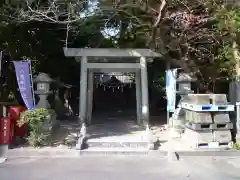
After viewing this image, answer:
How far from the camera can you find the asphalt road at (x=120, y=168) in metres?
7.38

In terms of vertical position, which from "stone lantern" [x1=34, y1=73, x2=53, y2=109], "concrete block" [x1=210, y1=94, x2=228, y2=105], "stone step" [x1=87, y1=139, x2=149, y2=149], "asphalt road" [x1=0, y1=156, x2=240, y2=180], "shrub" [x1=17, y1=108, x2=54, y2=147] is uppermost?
"stone lantern" [x1=34, y1=73, x2=53, y2=109]

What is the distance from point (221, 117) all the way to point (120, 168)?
3880 millimetres

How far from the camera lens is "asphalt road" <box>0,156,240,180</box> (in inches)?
291

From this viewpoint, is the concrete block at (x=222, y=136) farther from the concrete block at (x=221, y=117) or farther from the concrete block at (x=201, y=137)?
the concrete block at (x=221, y=117)

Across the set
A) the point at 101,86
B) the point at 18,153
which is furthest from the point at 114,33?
the point at 101,86

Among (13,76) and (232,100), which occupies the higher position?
(13,76)

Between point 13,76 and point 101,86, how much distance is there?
14029mm

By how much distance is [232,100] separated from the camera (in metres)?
11.1

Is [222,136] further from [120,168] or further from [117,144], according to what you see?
[120,168]

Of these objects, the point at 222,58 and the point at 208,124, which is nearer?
the point at 208,124

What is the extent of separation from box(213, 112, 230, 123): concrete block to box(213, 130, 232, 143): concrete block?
337mm

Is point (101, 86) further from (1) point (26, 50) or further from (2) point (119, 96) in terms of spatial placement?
(1) point (26, 50)

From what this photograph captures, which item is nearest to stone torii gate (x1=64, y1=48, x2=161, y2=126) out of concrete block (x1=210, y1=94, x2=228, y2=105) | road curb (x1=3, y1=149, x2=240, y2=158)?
concrete block (x1=210, y1=94, x2=228, y2=105)

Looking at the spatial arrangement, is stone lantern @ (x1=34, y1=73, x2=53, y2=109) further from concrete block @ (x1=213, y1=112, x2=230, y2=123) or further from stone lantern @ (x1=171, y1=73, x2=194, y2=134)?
concrete block @ (x1=213, y1=112, x2=230, y2=123)
